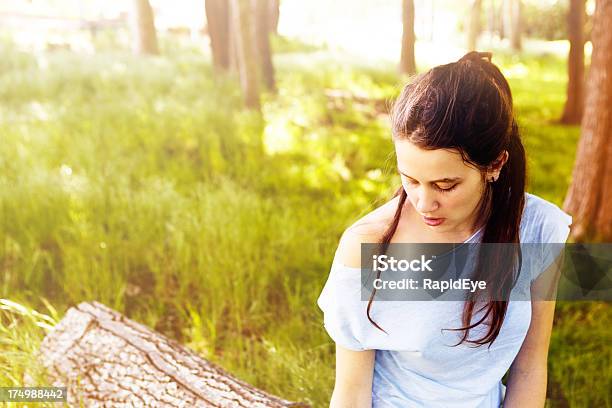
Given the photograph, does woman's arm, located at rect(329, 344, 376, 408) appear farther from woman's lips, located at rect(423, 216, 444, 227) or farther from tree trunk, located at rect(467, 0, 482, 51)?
tree trunk, located at rect(467, 0, 482, 51)

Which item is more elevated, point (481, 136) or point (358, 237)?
point (481, 136)

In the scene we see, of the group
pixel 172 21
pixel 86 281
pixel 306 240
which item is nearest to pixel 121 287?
pixel 86 281

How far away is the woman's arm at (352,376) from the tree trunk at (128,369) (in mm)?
375

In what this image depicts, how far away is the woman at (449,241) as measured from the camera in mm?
1340

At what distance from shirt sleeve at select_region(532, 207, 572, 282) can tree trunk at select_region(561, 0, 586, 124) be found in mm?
7381

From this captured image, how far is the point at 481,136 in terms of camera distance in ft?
4.43

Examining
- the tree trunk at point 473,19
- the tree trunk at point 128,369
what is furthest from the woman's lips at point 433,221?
the tree trunk at point 473,19

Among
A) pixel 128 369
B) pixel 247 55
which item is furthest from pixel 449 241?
pixel 247 55

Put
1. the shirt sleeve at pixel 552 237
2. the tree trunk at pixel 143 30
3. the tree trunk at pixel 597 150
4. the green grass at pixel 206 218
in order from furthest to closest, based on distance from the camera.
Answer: the tree trunk at pixel 143 30, the tree trunk at pixel 597 150, the green grass at pixel 206 218, the shirt sleeve at pixel 552 237

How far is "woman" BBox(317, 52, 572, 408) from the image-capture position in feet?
4.40

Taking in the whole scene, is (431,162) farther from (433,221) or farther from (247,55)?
(247,55)

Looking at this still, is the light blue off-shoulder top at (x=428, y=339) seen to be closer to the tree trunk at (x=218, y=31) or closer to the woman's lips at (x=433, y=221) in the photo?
the woman's lips at (x=433, y=221)

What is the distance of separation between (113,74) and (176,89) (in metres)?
1.17

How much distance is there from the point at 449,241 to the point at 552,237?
0.98 feet
